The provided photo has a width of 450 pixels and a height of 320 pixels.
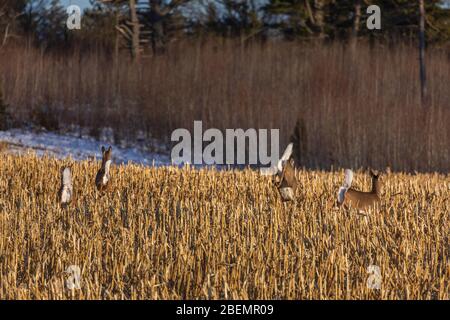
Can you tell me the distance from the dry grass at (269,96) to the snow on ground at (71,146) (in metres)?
0.87

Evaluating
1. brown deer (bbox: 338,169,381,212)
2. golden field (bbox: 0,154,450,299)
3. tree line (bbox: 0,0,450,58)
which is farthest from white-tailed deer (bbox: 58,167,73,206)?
tree line (bbox: 0,0,450,58)

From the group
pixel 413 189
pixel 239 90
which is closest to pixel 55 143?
pixel 239 90

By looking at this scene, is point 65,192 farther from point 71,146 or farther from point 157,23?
point 157,23

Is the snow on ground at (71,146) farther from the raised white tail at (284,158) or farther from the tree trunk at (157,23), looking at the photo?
the tree trunk at (157,23)

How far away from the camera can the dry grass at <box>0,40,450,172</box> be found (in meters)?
16.3

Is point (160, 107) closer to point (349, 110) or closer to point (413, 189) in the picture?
point (349, 110)

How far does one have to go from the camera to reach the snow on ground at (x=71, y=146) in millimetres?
16922

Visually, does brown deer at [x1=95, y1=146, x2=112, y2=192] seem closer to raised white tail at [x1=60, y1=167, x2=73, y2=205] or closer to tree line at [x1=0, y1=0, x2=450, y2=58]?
raised white tail at [x1=60, y1=167, x2=73, y2=205]

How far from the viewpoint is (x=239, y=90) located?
19625mm

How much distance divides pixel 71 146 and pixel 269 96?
14.2 ft

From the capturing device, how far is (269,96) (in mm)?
19219

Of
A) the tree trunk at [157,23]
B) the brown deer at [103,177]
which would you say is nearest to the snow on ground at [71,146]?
the brown deer at [103,177]

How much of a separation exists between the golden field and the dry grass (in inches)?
278

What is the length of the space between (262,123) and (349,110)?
1.99 metres
